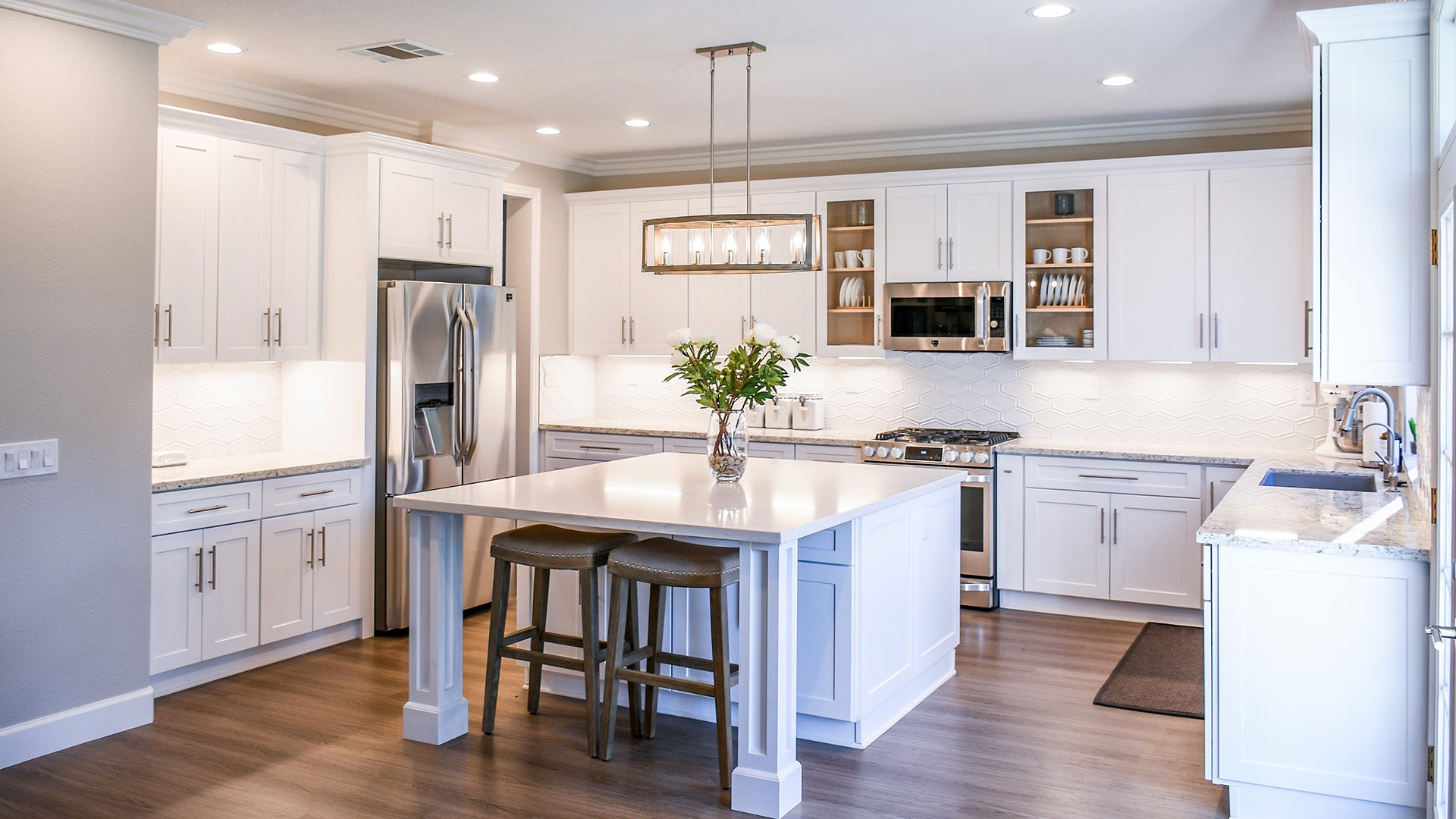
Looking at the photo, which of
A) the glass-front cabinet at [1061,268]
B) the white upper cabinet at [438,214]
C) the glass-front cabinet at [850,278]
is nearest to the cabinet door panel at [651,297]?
the glass-front cabinet at [850,278]

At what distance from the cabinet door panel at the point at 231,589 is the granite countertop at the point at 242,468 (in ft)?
0.69

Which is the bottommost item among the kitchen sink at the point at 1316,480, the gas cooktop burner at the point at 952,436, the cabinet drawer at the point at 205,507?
the cabinet drawer at the point at 205,507

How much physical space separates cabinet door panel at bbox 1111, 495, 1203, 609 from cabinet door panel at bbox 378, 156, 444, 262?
366 cm

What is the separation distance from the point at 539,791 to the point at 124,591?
5.78 feet

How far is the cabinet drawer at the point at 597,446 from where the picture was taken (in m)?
6.74

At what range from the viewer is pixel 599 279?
23.5 feet

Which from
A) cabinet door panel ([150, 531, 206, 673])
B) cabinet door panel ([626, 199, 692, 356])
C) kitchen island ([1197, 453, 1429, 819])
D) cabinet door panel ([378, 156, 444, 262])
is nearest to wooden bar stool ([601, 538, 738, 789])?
kitchen island ([1197, 453, 1429, 819])

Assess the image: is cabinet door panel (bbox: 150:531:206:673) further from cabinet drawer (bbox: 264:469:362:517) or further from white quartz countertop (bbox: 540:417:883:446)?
white quartz countertop (bbox: 540:417:883:446)

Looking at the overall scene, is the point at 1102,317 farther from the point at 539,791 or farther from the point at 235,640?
the point at 235,640

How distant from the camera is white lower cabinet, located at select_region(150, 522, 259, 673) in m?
4.40

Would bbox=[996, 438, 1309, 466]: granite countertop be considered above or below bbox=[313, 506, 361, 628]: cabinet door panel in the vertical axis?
above

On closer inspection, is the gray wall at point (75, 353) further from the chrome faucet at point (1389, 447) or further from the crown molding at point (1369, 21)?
the chrome faucet at point (1389, 447)

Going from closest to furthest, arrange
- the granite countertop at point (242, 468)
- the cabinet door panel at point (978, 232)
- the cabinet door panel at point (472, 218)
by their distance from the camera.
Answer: the granite countertop at point (242, 468) < the cabinet door panel at point (472, 218) < the cabinet door panel at point (978, 232)

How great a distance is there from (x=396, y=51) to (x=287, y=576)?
230 centimetres
